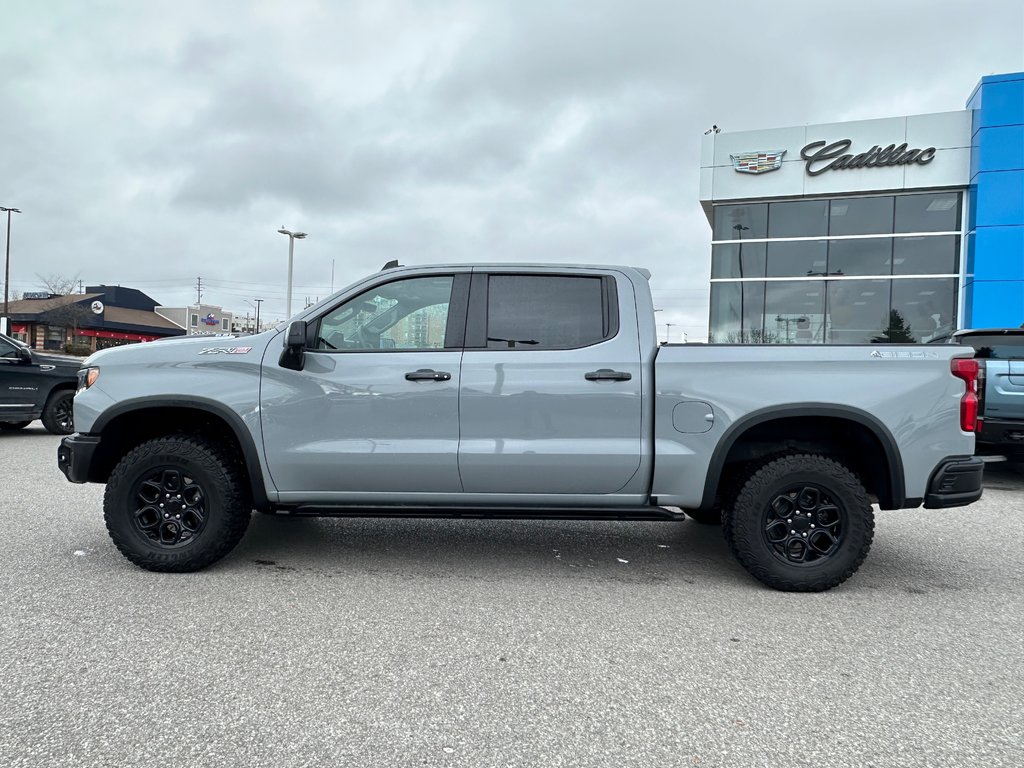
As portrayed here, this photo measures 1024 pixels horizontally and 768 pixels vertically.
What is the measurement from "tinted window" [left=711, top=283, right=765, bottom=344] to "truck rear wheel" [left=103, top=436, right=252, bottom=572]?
67.4 feet

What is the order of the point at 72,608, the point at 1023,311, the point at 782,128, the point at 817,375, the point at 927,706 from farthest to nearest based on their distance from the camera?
the point at 782,128 < the point at 1023,311 < the point at 817,375 < the point at 72,608 < the point at 927,706

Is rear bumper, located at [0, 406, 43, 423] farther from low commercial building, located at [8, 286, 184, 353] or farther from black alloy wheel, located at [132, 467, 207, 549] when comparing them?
low commercial building, located at [8, 286, 184, 353]

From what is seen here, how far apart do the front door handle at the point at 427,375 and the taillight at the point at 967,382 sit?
9.38ft

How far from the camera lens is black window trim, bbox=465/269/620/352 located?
168 inches

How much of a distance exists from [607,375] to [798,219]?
21.1m

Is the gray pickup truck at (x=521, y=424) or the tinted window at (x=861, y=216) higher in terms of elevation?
the tinted window at (x=861, y=216)

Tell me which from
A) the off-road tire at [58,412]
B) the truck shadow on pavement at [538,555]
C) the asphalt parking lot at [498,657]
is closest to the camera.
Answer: the asphalt parking lot at [498,657]

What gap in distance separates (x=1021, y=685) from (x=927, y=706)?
541 millimetres

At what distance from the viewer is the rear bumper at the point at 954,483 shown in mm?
3998

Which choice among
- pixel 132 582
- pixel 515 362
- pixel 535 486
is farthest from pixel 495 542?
pixel 132 582

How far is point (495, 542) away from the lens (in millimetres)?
5137

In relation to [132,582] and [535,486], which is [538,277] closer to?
[535,486]

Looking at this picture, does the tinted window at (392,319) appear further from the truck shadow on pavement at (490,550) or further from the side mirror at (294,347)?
the truck shadow on pavement at (490,550)

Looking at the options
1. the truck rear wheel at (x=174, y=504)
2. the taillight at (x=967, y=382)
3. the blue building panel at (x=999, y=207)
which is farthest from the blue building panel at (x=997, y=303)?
the truck rear wheel at (x=174, y=504)
